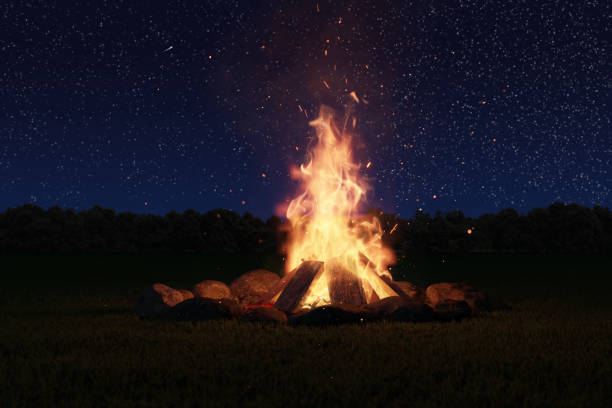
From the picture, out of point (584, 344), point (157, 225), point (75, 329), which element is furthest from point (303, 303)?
point (157, 225)

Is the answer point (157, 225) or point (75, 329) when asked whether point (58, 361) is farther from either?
point (157, 225)

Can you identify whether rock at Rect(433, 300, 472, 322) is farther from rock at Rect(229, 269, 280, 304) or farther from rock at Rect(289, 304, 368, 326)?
rock at Rect(229, 269, 280, 304)

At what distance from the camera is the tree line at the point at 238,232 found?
80250 mm

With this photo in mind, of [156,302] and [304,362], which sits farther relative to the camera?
[156,302]

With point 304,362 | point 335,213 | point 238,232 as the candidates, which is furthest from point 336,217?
point 238,232

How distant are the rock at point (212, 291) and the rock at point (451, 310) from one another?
21.0 feet

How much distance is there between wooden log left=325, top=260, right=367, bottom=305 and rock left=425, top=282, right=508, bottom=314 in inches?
83.0

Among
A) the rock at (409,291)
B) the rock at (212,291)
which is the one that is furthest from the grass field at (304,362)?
the rock at (212,291)

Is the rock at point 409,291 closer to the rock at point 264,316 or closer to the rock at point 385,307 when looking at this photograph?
the rock at point 385,307

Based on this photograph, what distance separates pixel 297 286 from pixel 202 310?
2810 mm

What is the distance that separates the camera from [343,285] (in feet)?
44.4

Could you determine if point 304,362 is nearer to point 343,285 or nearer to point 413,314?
point 413,314

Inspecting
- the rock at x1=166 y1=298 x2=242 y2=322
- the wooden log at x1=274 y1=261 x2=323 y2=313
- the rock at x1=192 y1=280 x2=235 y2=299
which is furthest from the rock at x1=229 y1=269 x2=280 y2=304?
the rock at x1=166 y1=298 x2=242 y2=322

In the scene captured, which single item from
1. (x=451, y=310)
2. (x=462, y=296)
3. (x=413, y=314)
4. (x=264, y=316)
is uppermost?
(x=462, y=296)
